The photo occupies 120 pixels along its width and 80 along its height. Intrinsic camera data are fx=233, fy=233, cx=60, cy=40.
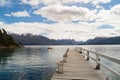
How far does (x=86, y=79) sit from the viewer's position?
43.4 feet

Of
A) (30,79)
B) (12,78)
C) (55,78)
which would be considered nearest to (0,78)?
(12,78)

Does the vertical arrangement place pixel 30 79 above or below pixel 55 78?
below

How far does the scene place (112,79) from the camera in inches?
995

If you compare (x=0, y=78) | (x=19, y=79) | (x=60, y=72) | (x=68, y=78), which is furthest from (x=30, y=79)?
(x=68, y=78)

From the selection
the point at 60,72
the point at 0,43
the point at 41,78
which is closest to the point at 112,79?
the point at 41,78

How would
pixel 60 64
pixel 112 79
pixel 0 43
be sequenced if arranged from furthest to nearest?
pixel 0 43 < pixel 112 79 < pixel 60 64

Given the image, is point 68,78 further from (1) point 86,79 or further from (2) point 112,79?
(2) point 112,79

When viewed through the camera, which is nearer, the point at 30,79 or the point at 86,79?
the point at 86,79

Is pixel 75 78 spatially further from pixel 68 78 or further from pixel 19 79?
pixel 19 79

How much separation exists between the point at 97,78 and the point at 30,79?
1336 centimetres

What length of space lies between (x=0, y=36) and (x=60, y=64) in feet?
627

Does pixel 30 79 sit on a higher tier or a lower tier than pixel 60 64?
lower

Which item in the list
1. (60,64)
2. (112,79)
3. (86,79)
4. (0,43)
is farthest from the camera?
(0,43)

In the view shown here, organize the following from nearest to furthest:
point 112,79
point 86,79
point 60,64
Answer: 1. point 86,79
2. point 60,64
3. point 112,79
